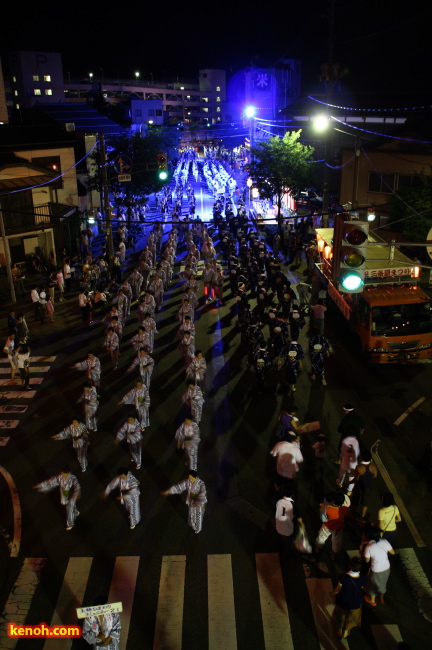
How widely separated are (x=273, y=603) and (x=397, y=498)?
3.30m

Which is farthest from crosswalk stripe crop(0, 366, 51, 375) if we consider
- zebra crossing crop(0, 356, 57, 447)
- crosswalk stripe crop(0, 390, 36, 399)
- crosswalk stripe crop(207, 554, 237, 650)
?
crosswalk stripe crop(207, 554, 237, 650)

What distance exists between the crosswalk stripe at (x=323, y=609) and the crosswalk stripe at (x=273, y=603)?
0.38 metres

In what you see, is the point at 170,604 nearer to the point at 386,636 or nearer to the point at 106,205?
the point at 386,636

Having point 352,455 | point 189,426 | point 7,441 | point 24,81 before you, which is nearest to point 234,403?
point 189,426

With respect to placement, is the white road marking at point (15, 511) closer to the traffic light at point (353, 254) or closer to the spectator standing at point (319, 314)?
the traffic light at point (353, 254)

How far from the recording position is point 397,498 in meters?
9.57

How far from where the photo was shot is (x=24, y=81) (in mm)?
66312

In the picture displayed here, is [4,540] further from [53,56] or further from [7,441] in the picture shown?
[53,56]

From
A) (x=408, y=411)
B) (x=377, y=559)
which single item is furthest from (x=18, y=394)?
(x=377, y=559)

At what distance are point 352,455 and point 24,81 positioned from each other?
70155 mm

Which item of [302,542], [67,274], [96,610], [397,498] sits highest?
[96,610]

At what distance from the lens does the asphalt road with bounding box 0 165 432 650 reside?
7.17 meters

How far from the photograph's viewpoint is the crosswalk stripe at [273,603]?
6895mm

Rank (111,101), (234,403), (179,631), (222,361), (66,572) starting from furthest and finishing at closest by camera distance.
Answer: (111,101) → (222,361) → (234,403) → (66,572) → (179,631)
